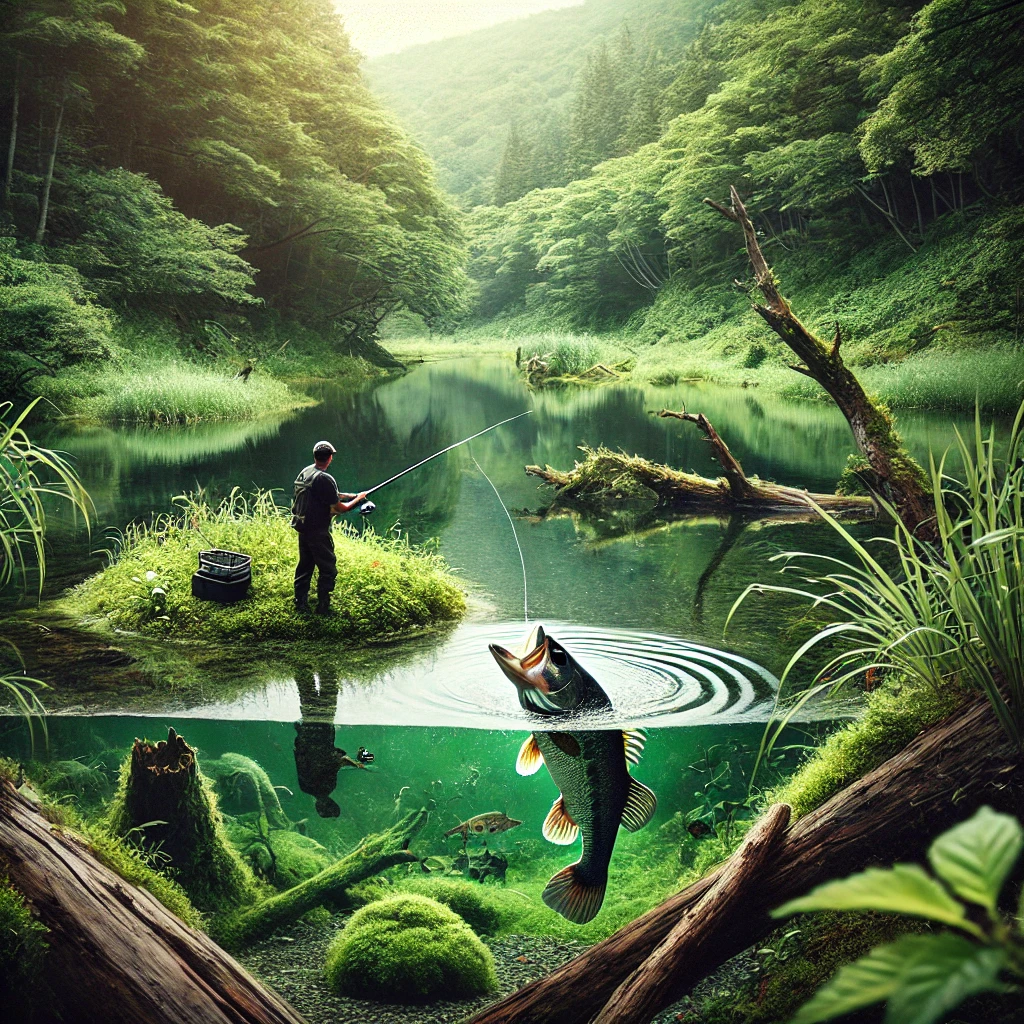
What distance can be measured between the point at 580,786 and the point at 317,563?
1.84 m

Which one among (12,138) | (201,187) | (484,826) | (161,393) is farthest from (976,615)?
(12,138)

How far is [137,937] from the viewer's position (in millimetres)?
2211

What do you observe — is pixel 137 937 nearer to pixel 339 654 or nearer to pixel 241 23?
pixel 339 654

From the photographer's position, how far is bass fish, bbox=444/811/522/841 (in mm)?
2914

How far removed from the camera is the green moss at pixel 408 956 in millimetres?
2545

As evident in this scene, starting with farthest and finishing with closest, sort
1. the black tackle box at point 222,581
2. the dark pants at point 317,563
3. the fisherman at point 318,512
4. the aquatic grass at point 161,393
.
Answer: the aquatic grass at point 161,393
the black tackle box at point 222,581
the dark pants at point 317,563
the fisherman at point 318,512

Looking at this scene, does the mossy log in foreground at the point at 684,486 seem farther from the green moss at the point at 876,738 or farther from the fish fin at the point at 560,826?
the fish fin at the point at 560,826

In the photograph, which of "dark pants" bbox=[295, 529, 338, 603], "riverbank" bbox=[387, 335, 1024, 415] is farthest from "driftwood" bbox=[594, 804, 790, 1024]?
"riverbank" bbox=[387, 335, 1024, 415]

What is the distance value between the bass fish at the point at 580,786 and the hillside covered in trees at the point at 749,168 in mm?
4500

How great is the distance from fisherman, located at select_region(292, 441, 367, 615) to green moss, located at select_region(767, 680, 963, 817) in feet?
5.91

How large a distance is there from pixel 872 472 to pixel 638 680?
172cm

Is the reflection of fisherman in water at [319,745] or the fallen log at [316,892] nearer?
the fallen log at [316,892]

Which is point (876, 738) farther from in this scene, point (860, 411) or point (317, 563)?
point (860, 411)

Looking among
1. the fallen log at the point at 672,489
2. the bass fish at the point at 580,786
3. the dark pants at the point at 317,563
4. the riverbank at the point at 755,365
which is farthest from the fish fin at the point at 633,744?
the fallen log at the point at 672,489
